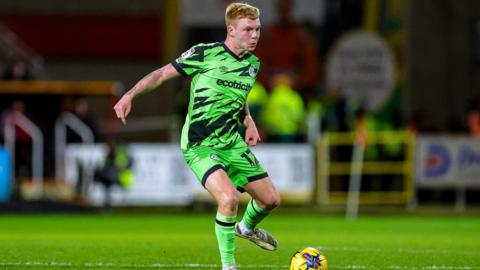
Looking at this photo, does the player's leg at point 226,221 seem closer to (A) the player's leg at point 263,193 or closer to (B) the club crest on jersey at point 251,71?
(A) the player's leg at point 263,193

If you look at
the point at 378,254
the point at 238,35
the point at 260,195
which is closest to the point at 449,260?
the point at 378,254

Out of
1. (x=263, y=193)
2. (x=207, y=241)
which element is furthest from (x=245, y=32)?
(x=207, y=241)

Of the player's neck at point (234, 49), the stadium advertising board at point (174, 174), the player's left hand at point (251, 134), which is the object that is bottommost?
the stadium advertising board at point (174, 174)

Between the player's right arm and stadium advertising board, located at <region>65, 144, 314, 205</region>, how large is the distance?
44.7 feet

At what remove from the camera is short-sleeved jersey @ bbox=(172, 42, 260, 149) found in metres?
10.2

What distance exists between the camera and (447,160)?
24203 mm

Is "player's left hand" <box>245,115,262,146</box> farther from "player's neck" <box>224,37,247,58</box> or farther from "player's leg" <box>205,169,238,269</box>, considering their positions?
"player's leg" <box>205,169,238,269</box>

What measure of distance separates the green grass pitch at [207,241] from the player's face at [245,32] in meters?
1.97

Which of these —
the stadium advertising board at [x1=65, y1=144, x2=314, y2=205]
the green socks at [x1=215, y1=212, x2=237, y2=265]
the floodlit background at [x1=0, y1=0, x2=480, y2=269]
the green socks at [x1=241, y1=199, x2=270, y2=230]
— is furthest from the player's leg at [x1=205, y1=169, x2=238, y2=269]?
the stadium advertising board at [x1=65, y1=144, x2=314, y2=205]

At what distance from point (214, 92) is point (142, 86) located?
593 mm

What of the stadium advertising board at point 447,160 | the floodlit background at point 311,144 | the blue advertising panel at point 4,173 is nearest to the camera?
the floodlit background at point 311,144

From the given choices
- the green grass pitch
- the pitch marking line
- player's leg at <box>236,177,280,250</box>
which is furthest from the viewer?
the green grass pitch

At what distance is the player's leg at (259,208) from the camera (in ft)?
34.5

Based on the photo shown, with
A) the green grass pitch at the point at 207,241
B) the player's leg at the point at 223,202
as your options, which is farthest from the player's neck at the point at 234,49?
the green grass pitch at the point at 207,241
